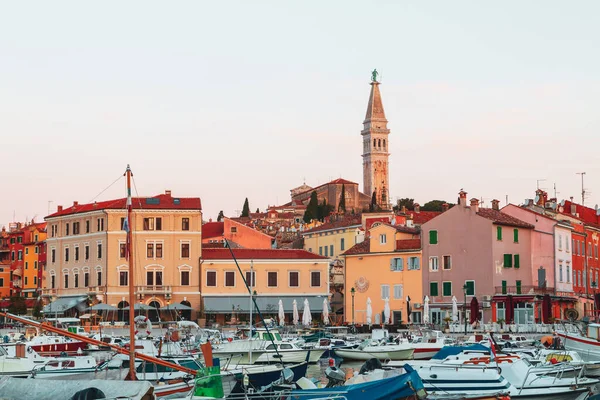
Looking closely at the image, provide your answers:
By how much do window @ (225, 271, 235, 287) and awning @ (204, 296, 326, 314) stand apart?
3.22 ft

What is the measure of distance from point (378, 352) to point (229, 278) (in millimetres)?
33169

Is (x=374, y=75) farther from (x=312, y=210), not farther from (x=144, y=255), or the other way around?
(x=144, y=255)

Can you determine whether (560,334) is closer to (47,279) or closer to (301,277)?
(301,277)

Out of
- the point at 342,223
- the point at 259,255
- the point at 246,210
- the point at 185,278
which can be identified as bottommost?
the point at 185,278

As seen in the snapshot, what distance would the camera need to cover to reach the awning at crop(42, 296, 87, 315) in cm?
7594

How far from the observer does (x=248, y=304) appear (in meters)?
76.1

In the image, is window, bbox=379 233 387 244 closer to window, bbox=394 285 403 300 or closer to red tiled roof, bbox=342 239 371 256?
red tiled roof, bbox=342 239 371 256

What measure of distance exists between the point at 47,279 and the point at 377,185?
305ft

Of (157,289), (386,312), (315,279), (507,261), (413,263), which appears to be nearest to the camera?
(386,312)

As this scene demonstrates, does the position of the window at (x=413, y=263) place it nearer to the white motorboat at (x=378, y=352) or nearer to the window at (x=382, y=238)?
the window at (x=382, y=238)

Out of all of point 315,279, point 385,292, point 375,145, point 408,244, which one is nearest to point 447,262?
point 408,244

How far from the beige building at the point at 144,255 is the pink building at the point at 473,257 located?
1838 cm

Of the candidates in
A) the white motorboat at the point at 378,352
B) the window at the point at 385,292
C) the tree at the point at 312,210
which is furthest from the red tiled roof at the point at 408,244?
the tree at the point at 312,210

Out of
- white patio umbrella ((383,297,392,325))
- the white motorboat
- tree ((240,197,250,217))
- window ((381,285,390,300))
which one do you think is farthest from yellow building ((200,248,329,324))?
tree ((240,197,250,217))
